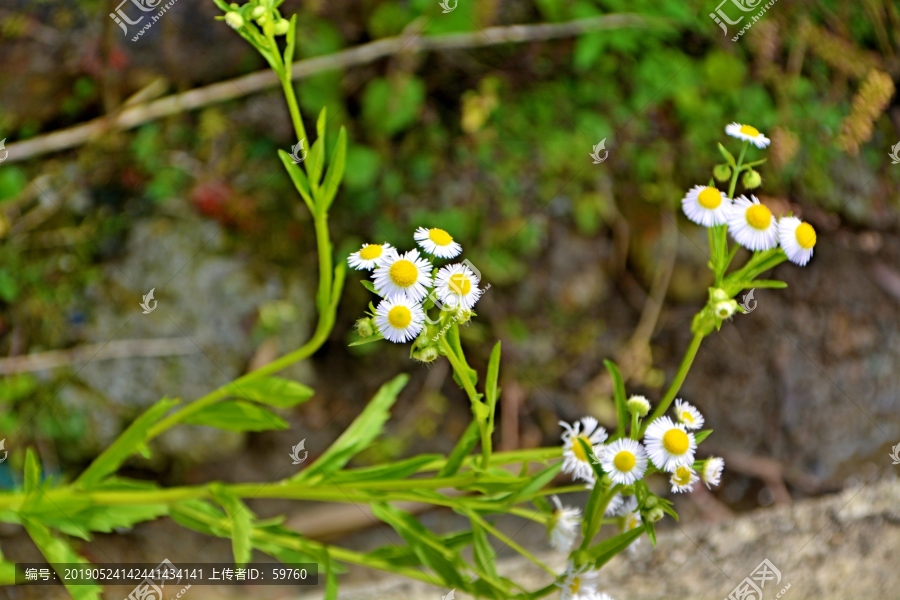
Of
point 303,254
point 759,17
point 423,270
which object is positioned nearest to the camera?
point 423,270

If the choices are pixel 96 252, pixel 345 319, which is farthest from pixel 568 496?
pixel 96 252

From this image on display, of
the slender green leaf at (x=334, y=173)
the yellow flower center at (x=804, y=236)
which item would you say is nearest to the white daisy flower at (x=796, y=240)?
the yellow flower center at (x=804, y=236)

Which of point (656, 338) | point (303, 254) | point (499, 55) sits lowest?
point (656, 338)

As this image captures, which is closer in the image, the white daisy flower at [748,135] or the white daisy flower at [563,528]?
the white daisy flower at [748,135]

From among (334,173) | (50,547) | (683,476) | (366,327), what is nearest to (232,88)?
(334,173)

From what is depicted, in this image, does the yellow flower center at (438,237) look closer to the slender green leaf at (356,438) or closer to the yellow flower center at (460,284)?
the yellow flower center at (460,284)

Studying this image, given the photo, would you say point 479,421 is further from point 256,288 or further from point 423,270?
point 256,288

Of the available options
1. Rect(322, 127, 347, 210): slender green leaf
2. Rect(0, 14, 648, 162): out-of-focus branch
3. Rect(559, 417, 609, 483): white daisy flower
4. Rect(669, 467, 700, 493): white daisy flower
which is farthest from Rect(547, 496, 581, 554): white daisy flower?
Rect(0, 14, 648, 162): out-of-focus branch
